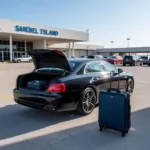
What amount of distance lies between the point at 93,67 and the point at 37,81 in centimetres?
174

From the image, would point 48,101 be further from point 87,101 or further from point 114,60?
point 114,60

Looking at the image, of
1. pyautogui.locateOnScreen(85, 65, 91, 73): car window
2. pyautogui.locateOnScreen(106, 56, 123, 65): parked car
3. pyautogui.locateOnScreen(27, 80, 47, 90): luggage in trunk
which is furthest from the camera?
pyautogui.locateOnScreen(106, 56, 123, 65): parked car

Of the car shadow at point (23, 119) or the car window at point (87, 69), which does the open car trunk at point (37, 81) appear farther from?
the car window at point (87, 69)

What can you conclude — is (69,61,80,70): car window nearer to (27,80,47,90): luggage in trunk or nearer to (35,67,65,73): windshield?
(35,67,65,73): windshield

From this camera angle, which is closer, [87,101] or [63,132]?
[63,132]

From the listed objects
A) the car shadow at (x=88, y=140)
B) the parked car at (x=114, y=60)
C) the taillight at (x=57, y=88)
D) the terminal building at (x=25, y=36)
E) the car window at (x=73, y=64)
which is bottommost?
the car shadow at (x=88, y=140)

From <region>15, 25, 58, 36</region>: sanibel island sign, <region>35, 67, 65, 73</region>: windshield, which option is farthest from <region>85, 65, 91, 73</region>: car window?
<region>15, 25, 58, 36</region>: sanibel island sign

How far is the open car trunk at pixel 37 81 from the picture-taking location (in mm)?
5273

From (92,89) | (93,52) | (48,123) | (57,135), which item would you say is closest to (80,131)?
(57,135)

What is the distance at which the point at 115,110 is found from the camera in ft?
13.7

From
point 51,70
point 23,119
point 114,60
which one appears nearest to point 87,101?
point 51,70

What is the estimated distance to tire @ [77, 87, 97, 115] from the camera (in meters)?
5.40

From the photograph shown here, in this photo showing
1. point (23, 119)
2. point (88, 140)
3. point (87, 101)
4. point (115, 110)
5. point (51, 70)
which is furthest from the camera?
point (51, 70)

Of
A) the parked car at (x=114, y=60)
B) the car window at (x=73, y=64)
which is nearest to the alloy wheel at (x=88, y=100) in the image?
the car window at (x=73, y=64)
